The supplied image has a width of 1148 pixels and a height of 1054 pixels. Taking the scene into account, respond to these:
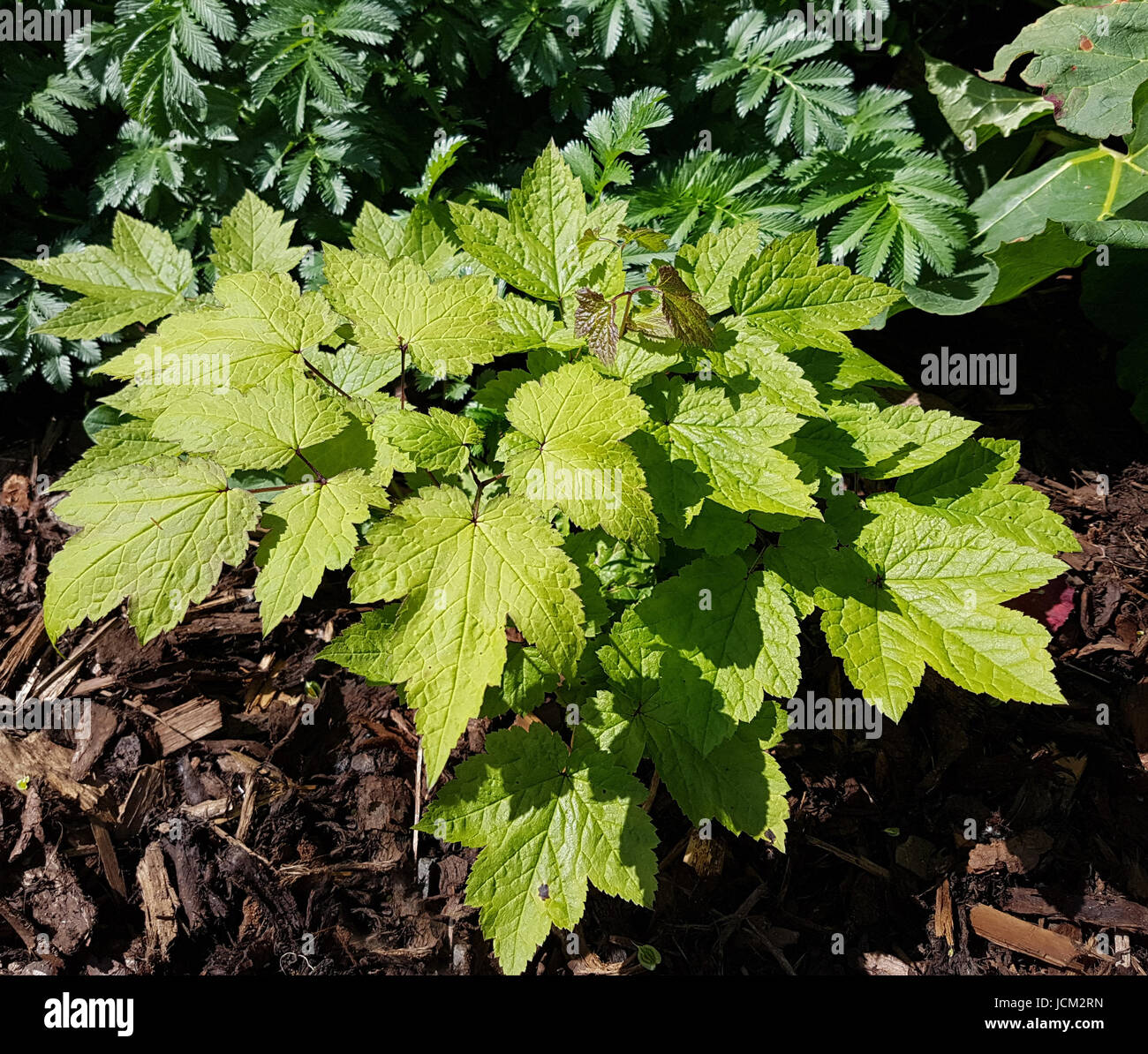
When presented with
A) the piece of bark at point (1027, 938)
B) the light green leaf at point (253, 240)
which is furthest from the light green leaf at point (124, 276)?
the piece of bark at point (1027, 938)

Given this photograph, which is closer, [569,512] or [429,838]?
[569,512]

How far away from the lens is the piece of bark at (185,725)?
2.62m

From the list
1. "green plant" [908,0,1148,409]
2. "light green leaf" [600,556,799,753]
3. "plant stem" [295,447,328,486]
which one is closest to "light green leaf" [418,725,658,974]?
"light green leaf" [600,556,799,753]

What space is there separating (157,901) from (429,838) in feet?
2.49

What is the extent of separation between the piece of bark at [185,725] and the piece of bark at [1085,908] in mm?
2405

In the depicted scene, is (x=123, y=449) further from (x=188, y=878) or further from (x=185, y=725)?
(x=188, y=878)

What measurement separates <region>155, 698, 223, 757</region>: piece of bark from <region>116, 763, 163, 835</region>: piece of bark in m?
0.07

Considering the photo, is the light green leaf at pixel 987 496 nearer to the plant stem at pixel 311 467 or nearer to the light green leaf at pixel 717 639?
the light green leaf at pixel 717 639

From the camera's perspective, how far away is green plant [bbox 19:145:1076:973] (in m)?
1.66

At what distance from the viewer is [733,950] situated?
7.86ft

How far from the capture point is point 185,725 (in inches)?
104

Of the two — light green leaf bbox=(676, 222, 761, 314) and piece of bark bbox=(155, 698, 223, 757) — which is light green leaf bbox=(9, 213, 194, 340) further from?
light green leaf bbox=(676, 222, 761, 314)

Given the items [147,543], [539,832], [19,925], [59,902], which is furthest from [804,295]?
[19,925]

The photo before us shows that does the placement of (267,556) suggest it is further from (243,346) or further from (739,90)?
(739,90)
